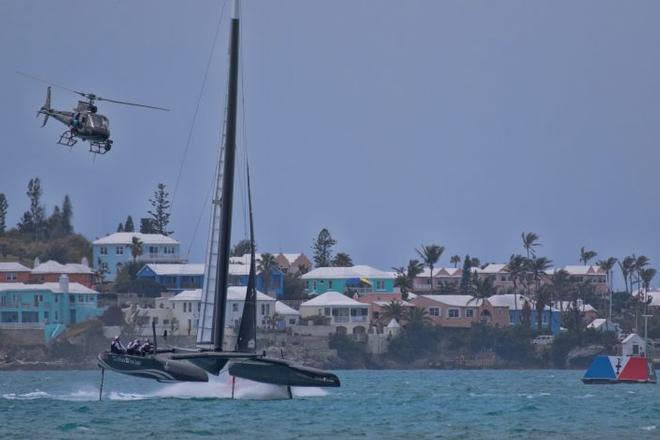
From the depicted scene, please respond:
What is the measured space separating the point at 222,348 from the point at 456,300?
289 feet

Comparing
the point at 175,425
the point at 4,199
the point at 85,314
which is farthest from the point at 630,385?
the point at 4,199

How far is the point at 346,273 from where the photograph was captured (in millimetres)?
159375

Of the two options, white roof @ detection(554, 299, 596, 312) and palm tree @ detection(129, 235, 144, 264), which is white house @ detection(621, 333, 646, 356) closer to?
white roof @ detection(554, 299, 596, 312)

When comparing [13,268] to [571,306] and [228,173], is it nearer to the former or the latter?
[571,306]

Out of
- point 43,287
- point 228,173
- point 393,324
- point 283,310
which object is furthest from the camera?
point 283,310

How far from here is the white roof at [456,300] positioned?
148750 mm

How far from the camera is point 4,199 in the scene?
18038 centimetres

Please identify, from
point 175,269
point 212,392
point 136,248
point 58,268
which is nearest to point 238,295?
point 175,269

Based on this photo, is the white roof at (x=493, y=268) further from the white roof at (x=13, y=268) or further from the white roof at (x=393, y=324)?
the white roof at (x=13, y=268)

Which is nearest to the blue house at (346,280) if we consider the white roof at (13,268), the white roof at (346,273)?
the white roof at (346,273)

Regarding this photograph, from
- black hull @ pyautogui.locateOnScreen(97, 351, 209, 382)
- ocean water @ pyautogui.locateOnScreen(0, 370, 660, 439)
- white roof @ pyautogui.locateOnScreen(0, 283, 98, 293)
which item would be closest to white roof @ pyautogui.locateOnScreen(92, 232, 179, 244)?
white roof @ pyautogui.locateOnScreen(0, 283, 98, 293)

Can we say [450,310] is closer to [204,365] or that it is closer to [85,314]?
[85,314]

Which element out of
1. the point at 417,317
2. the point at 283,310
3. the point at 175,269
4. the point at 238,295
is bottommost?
the point at 417,317

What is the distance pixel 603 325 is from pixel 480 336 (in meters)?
13.7
